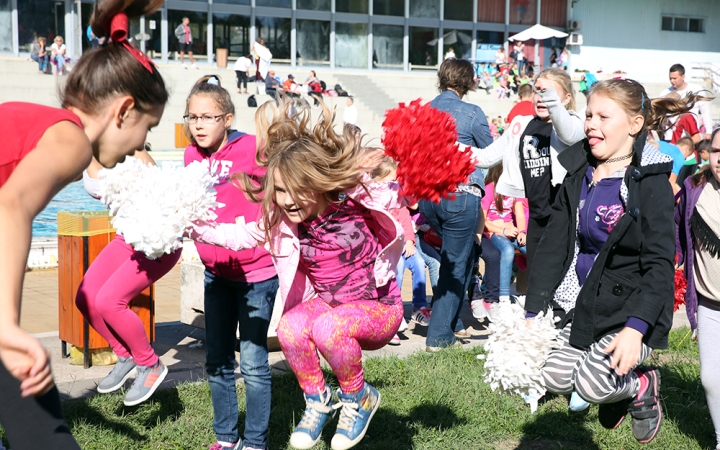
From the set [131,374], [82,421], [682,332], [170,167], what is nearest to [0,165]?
[170,167]

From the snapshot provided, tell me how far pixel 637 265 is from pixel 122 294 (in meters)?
2.76

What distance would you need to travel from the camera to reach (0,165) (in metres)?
2.40

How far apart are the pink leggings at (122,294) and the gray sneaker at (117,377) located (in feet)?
0.40

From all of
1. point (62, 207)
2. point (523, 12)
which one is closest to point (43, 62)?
point (62, 207)

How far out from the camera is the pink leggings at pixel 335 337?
3.64 metres

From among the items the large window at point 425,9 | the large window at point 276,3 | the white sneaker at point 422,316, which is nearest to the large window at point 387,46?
the large window at point 425,9

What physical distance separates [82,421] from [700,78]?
42.6 metres

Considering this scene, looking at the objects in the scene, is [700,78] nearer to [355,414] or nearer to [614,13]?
[614,13]

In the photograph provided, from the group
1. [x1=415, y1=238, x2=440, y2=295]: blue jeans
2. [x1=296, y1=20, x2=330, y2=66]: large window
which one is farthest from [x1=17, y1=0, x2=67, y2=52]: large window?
[x1=415, y1=238, x2=440, y2=295]: blue jeans

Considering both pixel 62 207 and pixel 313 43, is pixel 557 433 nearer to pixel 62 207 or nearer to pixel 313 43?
pixel 62 207

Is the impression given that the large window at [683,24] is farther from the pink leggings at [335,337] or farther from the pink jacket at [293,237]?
A: the pink leggings at [335,337]

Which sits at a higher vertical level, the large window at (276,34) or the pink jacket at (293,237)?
the large window at (276,34)

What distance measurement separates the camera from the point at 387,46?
3678cm

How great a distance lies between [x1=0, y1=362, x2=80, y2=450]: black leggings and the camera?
8.25ft
